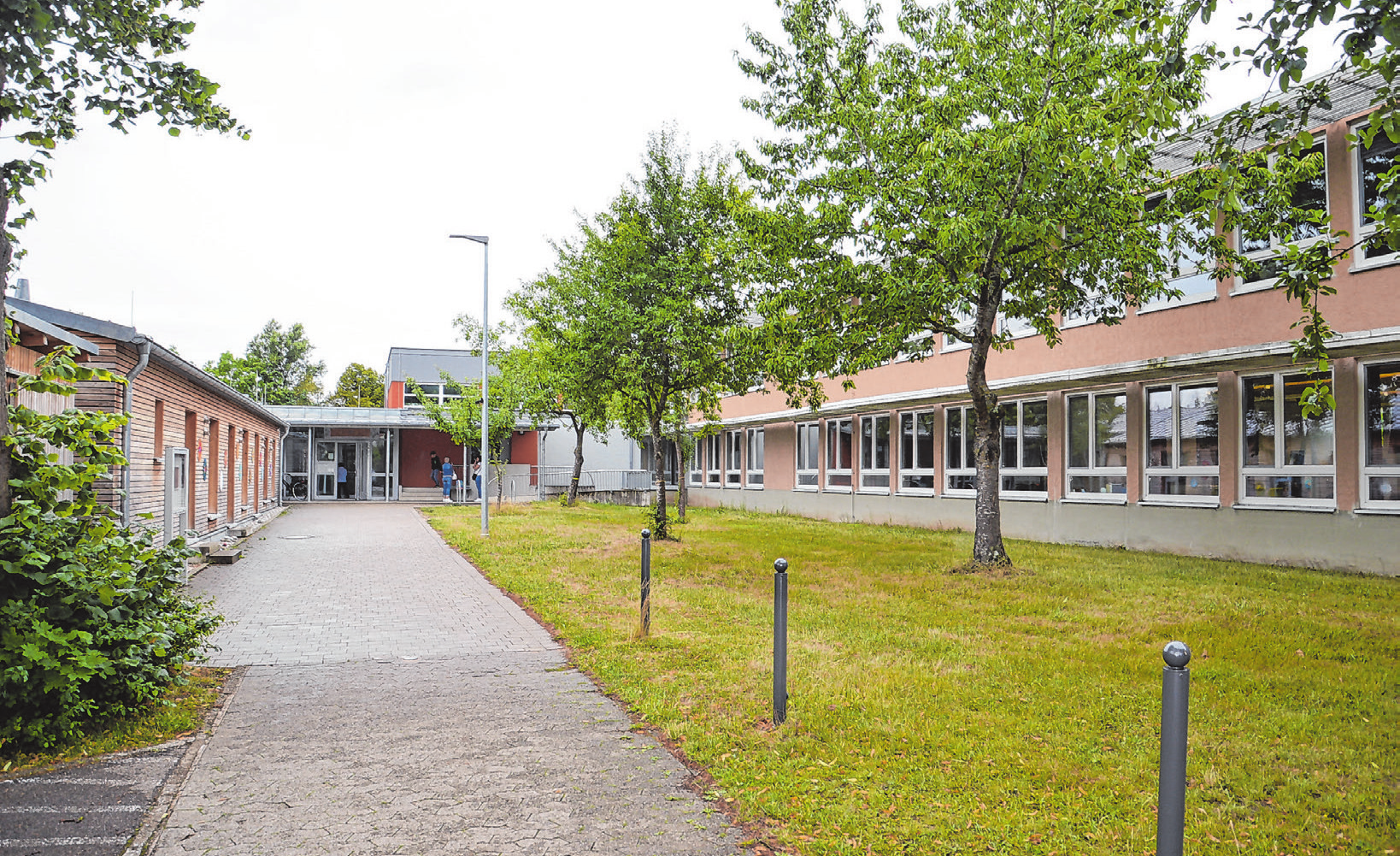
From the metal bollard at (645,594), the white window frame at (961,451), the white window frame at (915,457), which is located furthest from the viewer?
the white window frame at (915,457)

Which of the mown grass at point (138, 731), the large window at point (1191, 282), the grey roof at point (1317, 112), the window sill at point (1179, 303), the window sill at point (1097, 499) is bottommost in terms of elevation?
the mown grass at point (138, 731)

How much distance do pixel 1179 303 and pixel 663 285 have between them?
8.84m

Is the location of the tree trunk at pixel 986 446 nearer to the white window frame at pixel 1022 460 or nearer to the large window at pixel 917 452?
the white window frame at pixel 1022 460

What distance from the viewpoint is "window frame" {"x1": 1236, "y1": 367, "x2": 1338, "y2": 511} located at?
13516 millimetres

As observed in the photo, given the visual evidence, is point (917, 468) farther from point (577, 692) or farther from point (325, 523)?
point (577, 692)

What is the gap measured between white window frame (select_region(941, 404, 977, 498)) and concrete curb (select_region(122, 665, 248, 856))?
17.6m

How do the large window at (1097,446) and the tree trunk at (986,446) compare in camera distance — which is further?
the large window at (1097,446)

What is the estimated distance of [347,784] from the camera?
4781mm

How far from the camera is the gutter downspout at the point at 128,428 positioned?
460 inches

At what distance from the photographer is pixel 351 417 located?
3997 cm

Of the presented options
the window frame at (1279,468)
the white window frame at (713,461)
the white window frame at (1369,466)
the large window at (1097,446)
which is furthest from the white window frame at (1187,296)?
the white window frame at (713,461)

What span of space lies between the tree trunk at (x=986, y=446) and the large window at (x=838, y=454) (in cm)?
1368

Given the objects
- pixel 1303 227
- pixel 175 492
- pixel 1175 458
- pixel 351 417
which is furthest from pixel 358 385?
pixel 1303 227

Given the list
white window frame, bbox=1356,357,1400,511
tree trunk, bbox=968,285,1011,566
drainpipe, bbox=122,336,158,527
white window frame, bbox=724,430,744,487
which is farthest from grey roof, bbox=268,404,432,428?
white window frame, bbox=1356,357,1400,511
